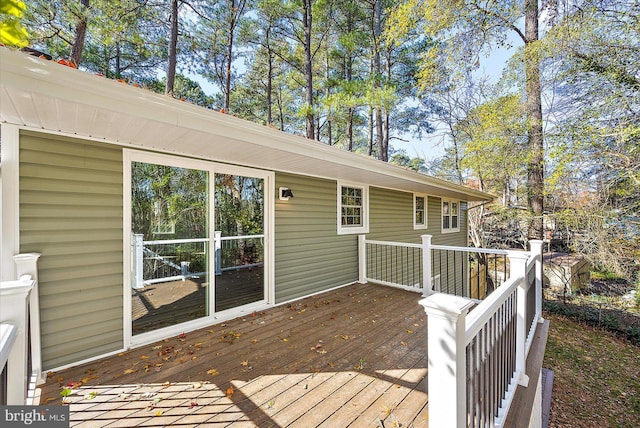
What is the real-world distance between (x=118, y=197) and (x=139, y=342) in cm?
156

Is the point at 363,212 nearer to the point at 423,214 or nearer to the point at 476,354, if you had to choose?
the point at 423,214

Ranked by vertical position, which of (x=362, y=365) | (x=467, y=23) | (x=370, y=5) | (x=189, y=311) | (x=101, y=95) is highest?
(x=370, y=5)

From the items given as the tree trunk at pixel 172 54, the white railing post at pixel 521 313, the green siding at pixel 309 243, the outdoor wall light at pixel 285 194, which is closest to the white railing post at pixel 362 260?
the green siding at pixel 309 243

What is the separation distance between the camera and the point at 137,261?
296cm

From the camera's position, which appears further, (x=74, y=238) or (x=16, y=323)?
(x=74, y=238)

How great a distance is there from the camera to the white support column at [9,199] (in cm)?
217

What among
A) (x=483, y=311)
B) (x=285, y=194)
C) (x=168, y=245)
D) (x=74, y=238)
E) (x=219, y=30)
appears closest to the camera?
(x=483, y=311)

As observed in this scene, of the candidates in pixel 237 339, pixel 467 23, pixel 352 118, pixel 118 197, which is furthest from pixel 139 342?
pixel 352 118

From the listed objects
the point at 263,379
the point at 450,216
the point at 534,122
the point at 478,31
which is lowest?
the point at 263,379

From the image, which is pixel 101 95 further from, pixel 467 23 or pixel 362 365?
pixel 467 23

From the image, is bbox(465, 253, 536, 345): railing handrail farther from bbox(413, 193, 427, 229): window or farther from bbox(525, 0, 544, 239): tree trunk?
bbox(525, 0, 544, 239): tree trunk

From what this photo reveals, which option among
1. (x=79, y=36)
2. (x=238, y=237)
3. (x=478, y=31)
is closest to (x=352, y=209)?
(x=238, y=237)

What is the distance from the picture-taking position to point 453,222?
10.0 metres

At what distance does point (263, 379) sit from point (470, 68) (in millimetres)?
8563
